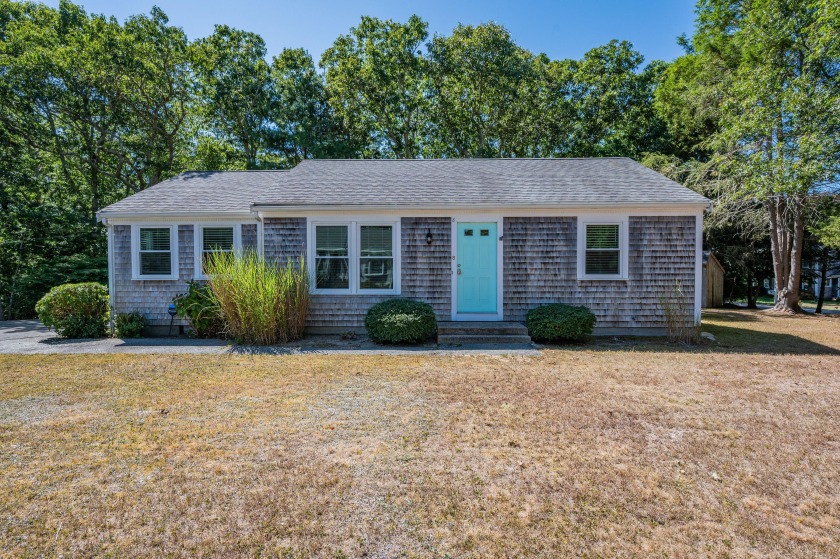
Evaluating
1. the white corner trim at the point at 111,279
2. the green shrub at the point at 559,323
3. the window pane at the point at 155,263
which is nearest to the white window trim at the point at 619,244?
the green shrub at the point at 559,323

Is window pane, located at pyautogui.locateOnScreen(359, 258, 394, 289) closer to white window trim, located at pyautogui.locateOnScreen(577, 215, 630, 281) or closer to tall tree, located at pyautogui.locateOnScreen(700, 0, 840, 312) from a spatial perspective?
white window trim, located at pyautogui.locateOnScreen(577, 215, 630, 281)

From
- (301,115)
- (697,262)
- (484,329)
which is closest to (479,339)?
(484,329)

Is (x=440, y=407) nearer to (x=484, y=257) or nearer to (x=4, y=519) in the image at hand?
(x=4, y=519)

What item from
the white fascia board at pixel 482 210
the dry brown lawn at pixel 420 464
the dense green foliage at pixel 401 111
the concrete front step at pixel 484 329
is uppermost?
the dense green foliage at pixel 401 111

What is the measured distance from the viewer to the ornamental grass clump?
8031mm

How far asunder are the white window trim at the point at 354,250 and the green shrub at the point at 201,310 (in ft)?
6.95

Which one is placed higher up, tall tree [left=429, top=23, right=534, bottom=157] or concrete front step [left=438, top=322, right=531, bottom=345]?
tall tree [left=429, top=23, right=534, bottom=157]

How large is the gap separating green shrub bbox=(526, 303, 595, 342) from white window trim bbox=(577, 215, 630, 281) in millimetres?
1021

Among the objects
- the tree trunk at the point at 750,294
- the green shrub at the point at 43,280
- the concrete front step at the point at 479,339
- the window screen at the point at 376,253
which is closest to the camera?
the concrete front step at the point at 479,339

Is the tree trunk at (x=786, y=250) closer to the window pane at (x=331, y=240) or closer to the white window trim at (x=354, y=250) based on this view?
the white window trim at (x=354, y=250)

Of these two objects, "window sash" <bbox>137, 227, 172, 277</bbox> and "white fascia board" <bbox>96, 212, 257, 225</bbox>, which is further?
"window sash" <bbox>137, 227, 172, 277</bbox>

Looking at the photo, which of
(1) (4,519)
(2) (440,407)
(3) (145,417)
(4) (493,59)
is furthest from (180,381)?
(4) (493,59)

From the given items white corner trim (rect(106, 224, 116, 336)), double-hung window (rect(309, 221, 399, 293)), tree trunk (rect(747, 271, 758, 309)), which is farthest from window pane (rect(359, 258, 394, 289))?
tree trunk (rect(747, 271, 758, 309))

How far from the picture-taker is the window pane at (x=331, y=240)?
9.20 m
